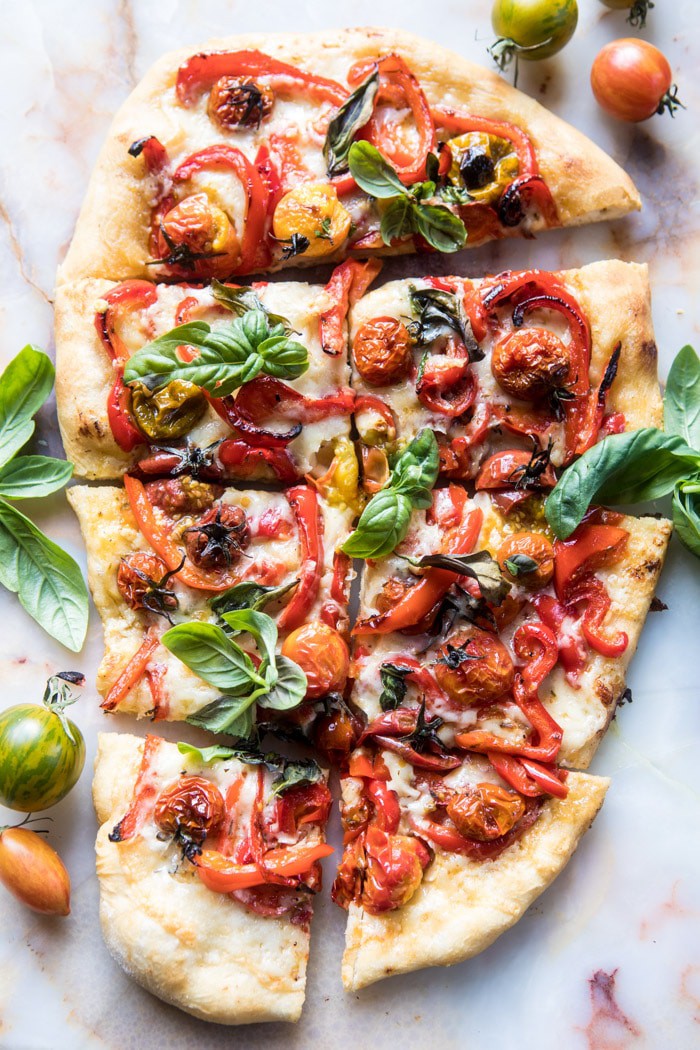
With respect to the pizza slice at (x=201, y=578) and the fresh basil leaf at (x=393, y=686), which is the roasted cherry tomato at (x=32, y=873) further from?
the fresh basil leaf at (x=393, y=686)

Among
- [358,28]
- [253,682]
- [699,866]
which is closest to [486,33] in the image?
[358,28]

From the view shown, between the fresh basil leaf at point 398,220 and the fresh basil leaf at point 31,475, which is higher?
the fresh basil leaf at point 398,220

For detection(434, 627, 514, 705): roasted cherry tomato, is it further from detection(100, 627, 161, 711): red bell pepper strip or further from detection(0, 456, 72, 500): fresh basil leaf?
detection(0, 456, 72, 500): fresh basil leaf

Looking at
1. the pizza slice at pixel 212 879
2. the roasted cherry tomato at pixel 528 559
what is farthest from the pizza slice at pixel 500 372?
the pizza slice at pixel 212 879

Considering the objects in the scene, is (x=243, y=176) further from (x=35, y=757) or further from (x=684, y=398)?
(x=35, y=757)

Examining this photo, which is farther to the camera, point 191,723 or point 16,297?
point 16,297

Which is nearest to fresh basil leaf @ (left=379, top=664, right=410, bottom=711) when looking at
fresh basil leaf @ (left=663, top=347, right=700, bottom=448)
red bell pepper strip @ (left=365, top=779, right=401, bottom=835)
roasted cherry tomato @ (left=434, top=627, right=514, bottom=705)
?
roasted cherry tomato @ (left=434, top=627, right=514, bottom=705)

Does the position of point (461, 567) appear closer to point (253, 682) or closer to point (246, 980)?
point (253, 682)

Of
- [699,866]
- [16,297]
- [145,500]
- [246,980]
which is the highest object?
[16,297]
